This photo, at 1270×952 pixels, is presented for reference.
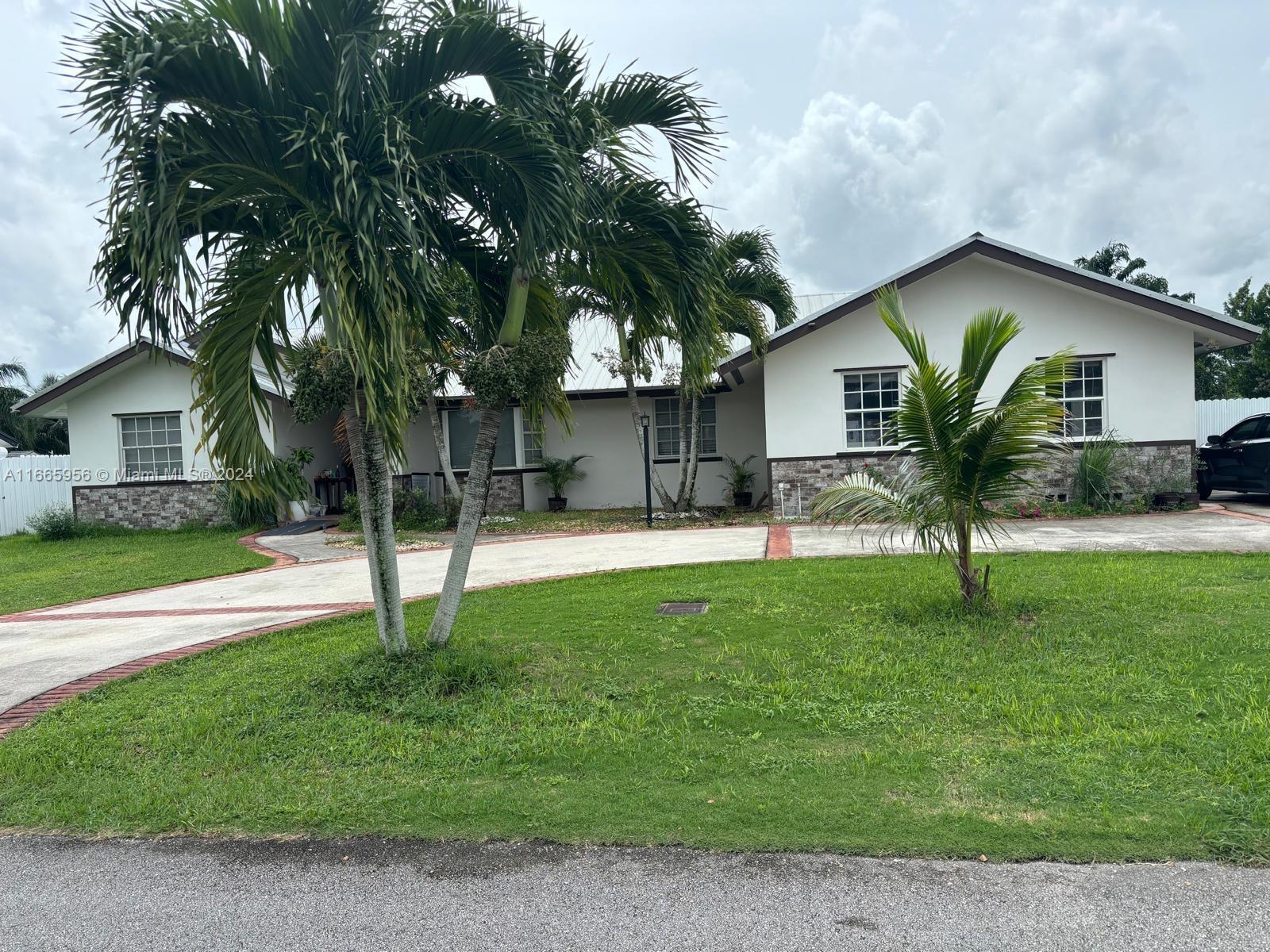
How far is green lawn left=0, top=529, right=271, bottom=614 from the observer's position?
37.3 ft

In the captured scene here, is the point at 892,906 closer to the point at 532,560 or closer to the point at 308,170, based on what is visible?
the point at 308,170

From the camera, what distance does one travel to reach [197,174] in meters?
4.72

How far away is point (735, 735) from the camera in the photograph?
466cm

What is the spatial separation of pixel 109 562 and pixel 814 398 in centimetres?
1247

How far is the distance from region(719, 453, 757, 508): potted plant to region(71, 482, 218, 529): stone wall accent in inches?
445

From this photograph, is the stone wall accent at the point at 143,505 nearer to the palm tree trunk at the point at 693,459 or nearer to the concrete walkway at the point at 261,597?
the concrete walkway at the point at 261,597

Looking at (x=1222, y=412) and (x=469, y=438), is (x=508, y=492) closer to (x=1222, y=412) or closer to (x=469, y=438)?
(x=469, y=438)

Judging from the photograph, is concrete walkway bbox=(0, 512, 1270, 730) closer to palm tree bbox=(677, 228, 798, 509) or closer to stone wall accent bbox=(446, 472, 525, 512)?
palm tree bbox=(677, 228, 798, 509)

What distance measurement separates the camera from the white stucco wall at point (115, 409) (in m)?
18.1

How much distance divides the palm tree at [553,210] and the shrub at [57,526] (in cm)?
1583

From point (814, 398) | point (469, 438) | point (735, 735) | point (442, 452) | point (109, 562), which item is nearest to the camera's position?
point (735, 735)

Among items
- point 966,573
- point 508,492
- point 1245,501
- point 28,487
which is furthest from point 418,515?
point 1245,501

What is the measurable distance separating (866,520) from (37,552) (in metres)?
15.9

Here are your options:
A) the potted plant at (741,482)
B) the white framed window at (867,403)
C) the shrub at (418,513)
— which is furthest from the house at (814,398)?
the shrub at (418,513)
